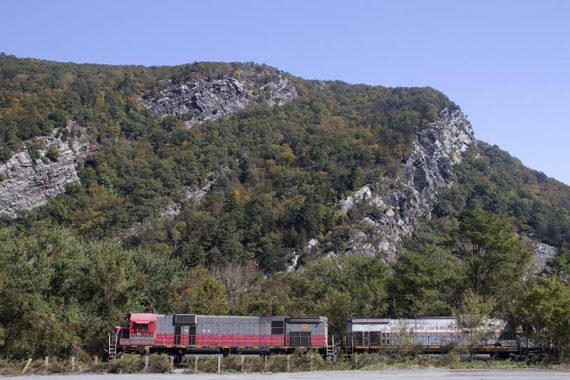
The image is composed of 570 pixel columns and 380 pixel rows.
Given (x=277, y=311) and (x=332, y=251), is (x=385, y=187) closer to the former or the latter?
(x=332, y=251)

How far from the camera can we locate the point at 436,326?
55.6 meters

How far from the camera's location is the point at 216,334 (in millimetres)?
52750

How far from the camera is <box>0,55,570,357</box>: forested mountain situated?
5531 cm

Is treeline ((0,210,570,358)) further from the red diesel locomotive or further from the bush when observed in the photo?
the bush

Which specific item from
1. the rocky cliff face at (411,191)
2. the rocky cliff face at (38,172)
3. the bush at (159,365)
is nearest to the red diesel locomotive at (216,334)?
the bush at (159,365)

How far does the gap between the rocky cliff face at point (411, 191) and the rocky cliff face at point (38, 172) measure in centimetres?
6987

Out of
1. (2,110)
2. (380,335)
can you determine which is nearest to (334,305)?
(380,335)

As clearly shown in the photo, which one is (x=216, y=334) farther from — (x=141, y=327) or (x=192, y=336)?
(x=141, y=327)

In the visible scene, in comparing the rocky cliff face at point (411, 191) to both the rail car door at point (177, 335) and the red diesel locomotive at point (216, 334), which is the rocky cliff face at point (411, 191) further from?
the rail car door at point (177, 335)

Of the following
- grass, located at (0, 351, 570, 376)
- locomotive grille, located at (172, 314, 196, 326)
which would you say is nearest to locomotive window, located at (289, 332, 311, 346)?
grass, located at (0, 351, 570, 376)

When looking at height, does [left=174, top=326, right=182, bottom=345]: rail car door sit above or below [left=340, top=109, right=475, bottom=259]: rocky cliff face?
below

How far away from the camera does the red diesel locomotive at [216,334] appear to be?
49.7 m

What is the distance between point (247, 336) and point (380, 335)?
11.8 meters

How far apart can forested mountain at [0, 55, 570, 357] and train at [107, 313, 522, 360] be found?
3.16 meters
